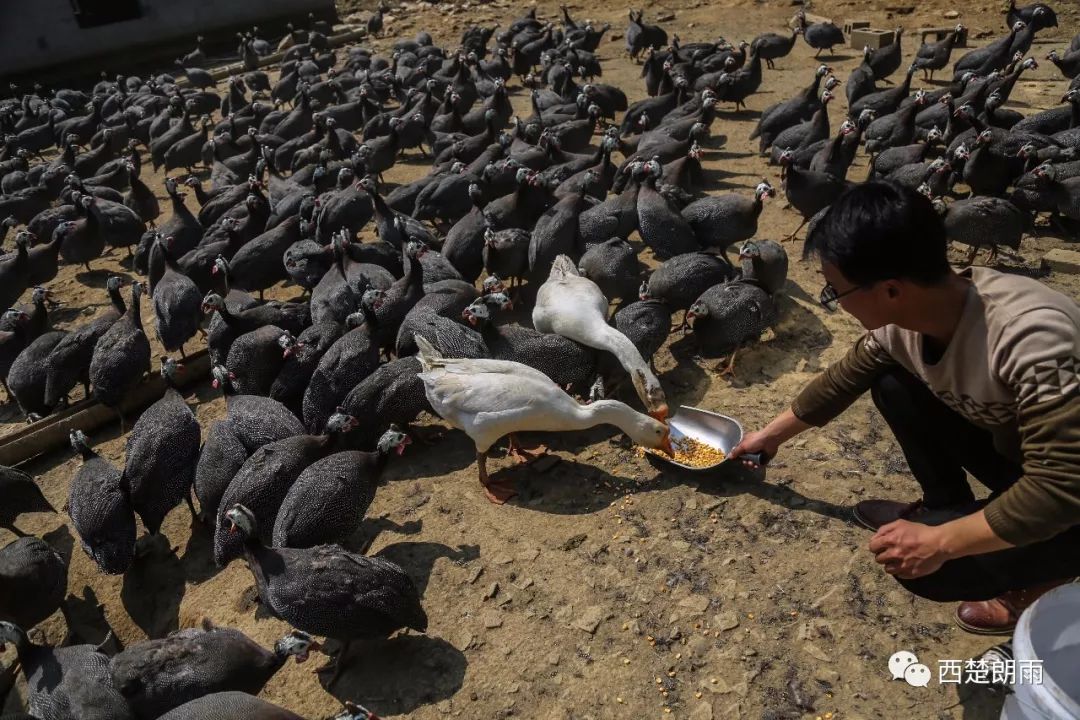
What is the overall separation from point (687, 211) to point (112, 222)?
22.2 feet

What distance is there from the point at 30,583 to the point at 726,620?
3802 millimetres

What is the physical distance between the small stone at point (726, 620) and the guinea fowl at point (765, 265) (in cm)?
286

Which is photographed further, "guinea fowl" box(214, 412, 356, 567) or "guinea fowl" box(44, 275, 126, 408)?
"guinea fowl" box(44, 275, 126, 408)

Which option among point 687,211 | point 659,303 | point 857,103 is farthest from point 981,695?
point 857,103

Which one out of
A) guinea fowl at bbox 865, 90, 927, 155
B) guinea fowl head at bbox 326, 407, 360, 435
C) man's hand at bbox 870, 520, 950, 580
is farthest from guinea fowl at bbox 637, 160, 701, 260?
man's hand at bbox 870, 520, 950, 580

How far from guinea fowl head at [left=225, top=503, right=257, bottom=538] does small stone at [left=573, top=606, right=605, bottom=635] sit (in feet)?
5.70

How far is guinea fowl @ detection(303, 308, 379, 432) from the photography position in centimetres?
536

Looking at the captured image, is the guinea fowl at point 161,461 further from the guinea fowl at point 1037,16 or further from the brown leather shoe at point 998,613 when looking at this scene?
the guinea fowl at point 1037,16

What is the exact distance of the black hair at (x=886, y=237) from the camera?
2.41 meters

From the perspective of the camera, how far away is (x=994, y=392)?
2594 mm

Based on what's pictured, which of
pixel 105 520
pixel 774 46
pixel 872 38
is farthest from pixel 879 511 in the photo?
pixel 872 38

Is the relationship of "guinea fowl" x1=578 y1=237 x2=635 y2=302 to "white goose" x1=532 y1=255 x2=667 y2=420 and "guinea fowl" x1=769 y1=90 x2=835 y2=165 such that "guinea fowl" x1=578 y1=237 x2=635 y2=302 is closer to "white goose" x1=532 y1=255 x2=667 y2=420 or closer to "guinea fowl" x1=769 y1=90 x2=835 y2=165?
"white goose" x1=532 y1=255 x2=667 y2=420

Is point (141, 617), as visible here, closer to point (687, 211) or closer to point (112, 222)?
point (687, 211)

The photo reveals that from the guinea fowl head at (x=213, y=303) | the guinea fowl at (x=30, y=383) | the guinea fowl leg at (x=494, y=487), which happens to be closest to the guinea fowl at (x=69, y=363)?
the guinea fowl at (x=30, y=383)
